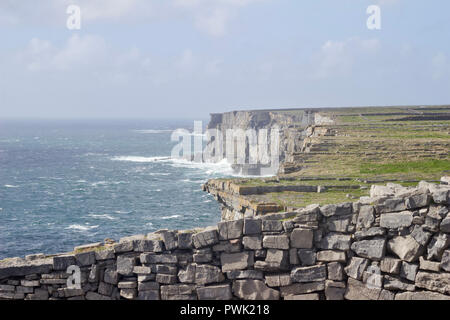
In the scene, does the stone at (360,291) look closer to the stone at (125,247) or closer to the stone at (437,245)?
the stone at (437,245)

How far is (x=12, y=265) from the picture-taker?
504 inches

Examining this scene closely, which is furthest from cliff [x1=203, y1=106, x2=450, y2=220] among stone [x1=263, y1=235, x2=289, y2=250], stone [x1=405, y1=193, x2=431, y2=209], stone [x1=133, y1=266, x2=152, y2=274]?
stone [x1=405, y1=193, x2=431, y2=209]

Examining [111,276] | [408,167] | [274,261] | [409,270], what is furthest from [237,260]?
[408,167]

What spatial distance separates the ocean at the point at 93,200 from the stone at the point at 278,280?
111ft

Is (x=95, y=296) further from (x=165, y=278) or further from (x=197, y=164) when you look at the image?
(x=197, y=164)

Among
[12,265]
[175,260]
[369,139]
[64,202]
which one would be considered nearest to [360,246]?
[175,260]

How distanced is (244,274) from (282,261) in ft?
2.87

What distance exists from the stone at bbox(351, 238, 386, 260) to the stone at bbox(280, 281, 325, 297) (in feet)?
3.52

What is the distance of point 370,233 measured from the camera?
39.0ft

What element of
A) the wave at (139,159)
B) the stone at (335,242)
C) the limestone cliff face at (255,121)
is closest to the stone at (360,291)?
the stone at (335,242)

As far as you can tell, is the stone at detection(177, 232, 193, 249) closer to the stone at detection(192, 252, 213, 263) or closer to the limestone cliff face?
the stone at detection(192, 252, 213, 263)

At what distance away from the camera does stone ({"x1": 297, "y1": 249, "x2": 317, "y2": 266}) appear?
12242 mm

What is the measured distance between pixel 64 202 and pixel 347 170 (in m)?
39.4

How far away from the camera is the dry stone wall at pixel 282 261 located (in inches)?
458
